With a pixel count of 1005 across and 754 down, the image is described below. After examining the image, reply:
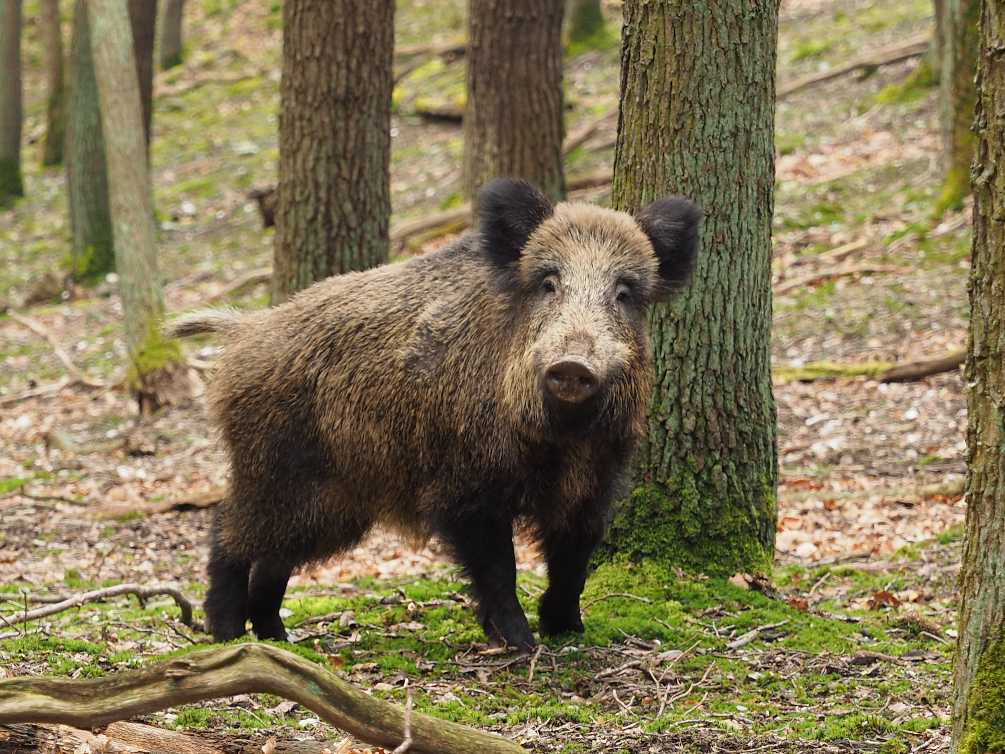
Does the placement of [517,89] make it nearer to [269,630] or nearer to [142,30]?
[142,30]

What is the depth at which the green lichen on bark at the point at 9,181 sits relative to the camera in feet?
76.8

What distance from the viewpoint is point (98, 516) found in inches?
355

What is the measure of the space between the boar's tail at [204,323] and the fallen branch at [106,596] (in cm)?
155

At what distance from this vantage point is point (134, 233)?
12.4 m

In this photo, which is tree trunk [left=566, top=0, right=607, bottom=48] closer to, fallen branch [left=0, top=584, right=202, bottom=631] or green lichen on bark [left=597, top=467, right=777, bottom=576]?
green lichen on bark [left=597, top=467, right=777, bottom=576]

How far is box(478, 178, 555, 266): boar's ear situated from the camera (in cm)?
561

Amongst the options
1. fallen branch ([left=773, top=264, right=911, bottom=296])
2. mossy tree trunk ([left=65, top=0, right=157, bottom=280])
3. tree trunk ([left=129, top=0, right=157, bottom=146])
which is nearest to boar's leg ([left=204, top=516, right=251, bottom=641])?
fallen branch ([left=773, top=264, right=911, bottom=296])

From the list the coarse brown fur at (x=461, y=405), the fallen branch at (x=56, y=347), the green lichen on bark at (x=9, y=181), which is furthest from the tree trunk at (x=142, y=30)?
the coarse brown fur at (x=461, y=405)

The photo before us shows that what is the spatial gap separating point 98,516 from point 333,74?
12.5 ft

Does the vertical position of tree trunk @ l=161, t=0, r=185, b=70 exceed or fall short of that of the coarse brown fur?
it exceeds it

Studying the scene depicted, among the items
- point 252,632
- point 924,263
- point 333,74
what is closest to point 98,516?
point 252,632

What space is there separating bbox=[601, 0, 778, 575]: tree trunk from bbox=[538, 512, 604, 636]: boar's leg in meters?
0.62

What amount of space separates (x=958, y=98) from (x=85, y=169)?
12.0m

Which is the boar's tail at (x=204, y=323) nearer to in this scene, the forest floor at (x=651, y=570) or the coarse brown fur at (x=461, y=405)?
the coarse brown fur at (x=461, y=405)
